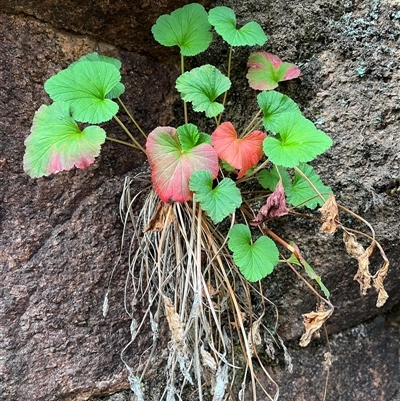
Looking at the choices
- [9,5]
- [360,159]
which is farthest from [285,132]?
[9,5]

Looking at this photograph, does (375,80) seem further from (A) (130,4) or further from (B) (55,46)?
(B) (55,46)

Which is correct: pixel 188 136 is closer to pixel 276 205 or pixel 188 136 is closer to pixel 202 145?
pixel 202 145

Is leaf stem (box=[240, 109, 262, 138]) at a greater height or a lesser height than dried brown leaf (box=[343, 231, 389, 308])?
greater

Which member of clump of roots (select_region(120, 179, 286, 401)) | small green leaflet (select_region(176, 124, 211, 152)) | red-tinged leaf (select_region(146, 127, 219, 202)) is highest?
small green leaflet (select_region(176, 124, 211, 152))

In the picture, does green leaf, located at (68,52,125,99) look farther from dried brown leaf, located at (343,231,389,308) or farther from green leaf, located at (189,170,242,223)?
dried brown leaf, located at (343,231,389,308)

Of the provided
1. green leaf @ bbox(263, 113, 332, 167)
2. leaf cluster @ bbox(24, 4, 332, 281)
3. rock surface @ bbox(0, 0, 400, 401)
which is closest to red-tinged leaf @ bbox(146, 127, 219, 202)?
leaf cluster @ bbox(24, 4, 332, 281)

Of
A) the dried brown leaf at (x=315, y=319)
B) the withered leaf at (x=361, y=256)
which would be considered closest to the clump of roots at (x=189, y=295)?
the dried brown leaf at (x=315, y=319)

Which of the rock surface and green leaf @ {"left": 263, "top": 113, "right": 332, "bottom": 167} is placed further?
the rock surface

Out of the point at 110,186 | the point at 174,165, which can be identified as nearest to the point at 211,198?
the point at 174,165
